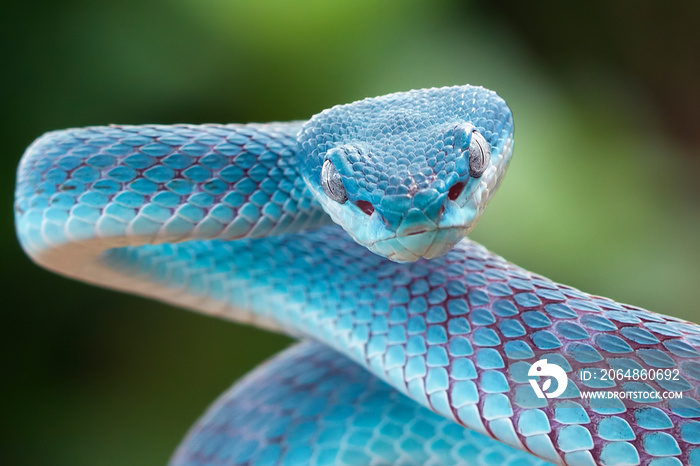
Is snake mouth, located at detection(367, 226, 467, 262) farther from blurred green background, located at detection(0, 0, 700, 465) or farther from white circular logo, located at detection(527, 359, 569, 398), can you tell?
blurred green background, located at detection(0, 0, 700, 465)

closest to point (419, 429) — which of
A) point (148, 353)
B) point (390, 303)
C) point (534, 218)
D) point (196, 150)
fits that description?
point (390, 303)

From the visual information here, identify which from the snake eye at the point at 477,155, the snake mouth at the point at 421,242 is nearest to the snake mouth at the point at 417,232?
the snake mouth at the point at 421,242

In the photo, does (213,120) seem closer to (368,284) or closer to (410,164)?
(368,284)

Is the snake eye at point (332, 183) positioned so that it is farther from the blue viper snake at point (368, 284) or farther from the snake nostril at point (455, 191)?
the snake nostril at point (455, 191)

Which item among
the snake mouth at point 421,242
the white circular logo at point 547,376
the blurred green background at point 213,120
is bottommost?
the blurred green background at point 213,120

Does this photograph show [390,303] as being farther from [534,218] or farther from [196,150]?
[534,218]

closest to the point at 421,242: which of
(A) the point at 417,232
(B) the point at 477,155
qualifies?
(A) the point at 417,232

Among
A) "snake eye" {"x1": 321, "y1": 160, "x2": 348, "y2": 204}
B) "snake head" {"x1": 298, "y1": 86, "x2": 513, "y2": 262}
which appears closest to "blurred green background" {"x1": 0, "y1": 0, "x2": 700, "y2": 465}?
"snake head" {"x1": 298, "y1": 86, "x2": 513, "y2": 262}
